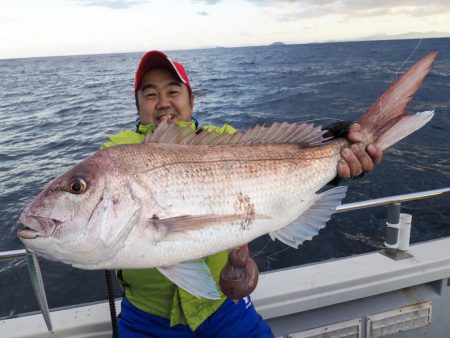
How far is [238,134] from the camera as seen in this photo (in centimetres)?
207

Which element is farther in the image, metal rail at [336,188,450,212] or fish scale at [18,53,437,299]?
metal rail at [336,188,450,212]

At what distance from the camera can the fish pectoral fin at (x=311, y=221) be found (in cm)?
212

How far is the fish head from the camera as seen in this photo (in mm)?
1543

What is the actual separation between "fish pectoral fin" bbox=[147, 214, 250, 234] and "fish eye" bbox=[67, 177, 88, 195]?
0.33 meters

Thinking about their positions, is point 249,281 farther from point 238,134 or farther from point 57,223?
point 57,223

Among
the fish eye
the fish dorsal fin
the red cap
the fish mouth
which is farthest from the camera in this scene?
the red cap

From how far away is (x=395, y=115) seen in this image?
2.24 meters

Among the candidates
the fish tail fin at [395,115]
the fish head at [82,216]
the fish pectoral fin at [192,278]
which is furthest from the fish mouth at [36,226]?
the fish tail fin at [395,115]

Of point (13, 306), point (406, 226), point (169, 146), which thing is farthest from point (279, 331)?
point (13, 306)

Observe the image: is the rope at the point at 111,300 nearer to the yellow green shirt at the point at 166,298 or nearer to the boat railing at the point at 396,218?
the yellow green shirt at the point at 166,298

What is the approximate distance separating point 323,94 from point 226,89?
22.7 feet

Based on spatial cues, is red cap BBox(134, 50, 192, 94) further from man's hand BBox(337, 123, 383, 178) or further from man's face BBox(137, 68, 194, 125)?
man's hand BBox(337, 123, 383, 178)

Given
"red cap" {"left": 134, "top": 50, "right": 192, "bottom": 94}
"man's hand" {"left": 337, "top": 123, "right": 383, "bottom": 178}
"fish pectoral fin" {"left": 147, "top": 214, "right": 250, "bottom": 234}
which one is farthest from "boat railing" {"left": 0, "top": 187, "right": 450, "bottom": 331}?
"red cap" {"left": 134, "top": 50, "right": 192, "bottom": 94}

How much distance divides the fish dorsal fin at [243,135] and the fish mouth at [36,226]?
24.1 inches
